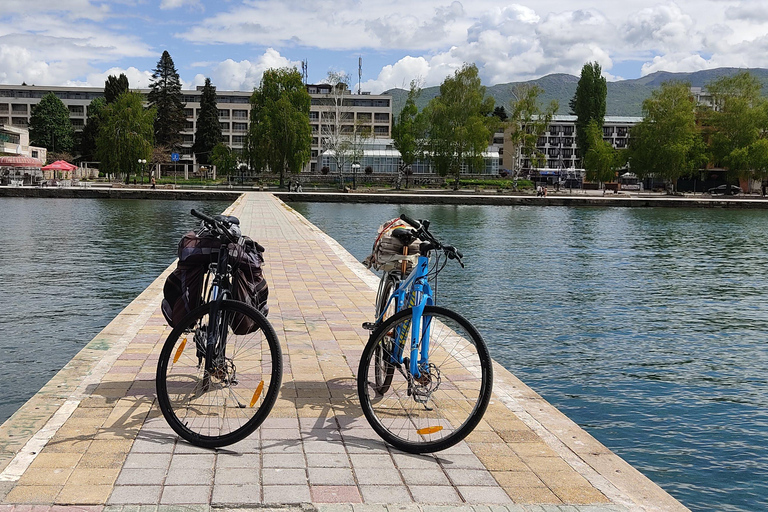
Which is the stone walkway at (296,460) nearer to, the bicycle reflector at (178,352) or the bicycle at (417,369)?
the bicycle at (417,369)

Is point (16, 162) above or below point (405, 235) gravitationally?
above

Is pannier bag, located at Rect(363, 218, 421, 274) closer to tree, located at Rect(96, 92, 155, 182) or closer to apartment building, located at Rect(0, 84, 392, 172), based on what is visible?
tree, located at Rect(96, 92, 155, 182)

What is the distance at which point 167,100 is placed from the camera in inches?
3939

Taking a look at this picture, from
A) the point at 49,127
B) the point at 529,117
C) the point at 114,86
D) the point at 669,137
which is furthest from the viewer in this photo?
the point at 49,127

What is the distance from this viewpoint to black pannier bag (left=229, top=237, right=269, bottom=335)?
4484 mm

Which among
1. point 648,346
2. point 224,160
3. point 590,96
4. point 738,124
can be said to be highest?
point 590,96

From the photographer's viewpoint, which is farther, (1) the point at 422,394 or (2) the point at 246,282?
(2) the point at 246,282

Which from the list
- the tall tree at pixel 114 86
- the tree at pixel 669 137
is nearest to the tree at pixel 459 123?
the tree at pixel 669 137

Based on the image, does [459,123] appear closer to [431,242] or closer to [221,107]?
[221,107]

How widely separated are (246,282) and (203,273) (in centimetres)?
31

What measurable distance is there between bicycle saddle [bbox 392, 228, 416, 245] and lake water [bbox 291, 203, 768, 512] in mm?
2530

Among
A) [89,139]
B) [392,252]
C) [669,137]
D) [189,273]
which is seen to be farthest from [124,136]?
[392,252]

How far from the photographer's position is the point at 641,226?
39.1 meters

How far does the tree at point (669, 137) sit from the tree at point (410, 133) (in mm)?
23531
